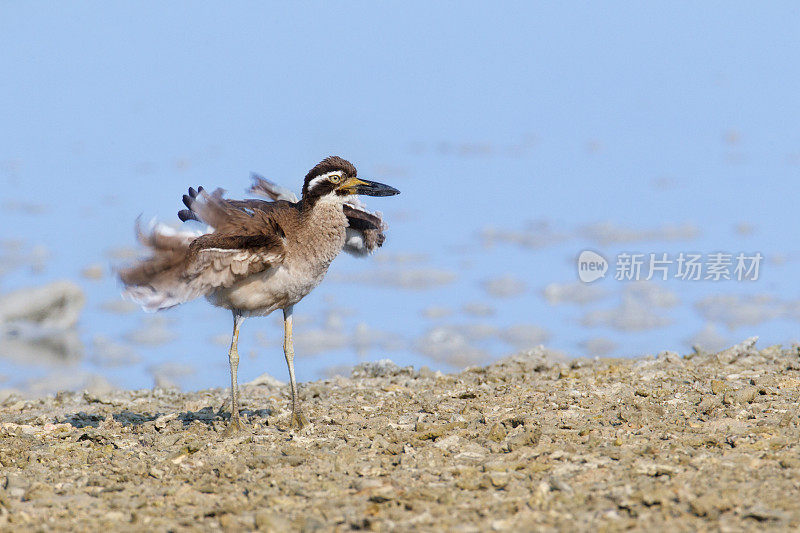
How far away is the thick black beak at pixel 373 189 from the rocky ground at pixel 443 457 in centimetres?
256

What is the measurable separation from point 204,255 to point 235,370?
1786 millimetres

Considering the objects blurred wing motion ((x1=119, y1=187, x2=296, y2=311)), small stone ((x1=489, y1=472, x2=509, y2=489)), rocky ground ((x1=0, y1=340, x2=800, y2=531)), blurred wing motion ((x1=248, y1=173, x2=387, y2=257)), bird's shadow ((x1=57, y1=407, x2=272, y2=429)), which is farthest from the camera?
bird's shadow ((x1=57, y1=407, x2=272, y2=429))

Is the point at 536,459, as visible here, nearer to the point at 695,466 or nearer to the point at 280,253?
the point at 695,466

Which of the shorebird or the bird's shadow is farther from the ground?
the shorebird

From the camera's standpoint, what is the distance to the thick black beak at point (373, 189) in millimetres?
10969

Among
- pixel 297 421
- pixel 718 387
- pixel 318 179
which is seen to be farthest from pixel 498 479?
pixel 718 387

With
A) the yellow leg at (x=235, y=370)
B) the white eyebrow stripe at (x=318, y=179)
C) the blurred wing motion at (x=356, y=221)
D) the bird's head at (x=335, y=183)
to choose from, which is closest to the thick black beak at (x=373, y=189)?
the bird's head at (x=335, y=183)

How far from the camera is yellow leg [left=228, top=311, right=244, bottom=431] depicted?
10797mm

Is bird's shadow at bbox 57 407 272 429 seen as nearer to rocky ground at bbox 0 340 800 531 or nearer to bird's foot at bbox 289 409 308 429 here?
rocky ground at bbox 0 340 800 531

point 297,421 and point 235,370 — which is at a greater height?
point 235,370

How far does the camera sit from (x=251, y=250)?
10.1m

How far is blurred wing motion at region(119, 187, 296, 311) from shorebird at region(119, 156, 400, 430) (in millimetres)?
11

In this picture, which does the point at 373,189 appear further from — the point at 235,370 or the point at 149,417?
the point at 149,417

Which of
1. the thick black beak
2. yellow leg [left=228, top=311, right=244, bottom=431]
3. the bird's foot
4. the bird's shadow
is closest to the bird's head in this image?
the thick black beak
